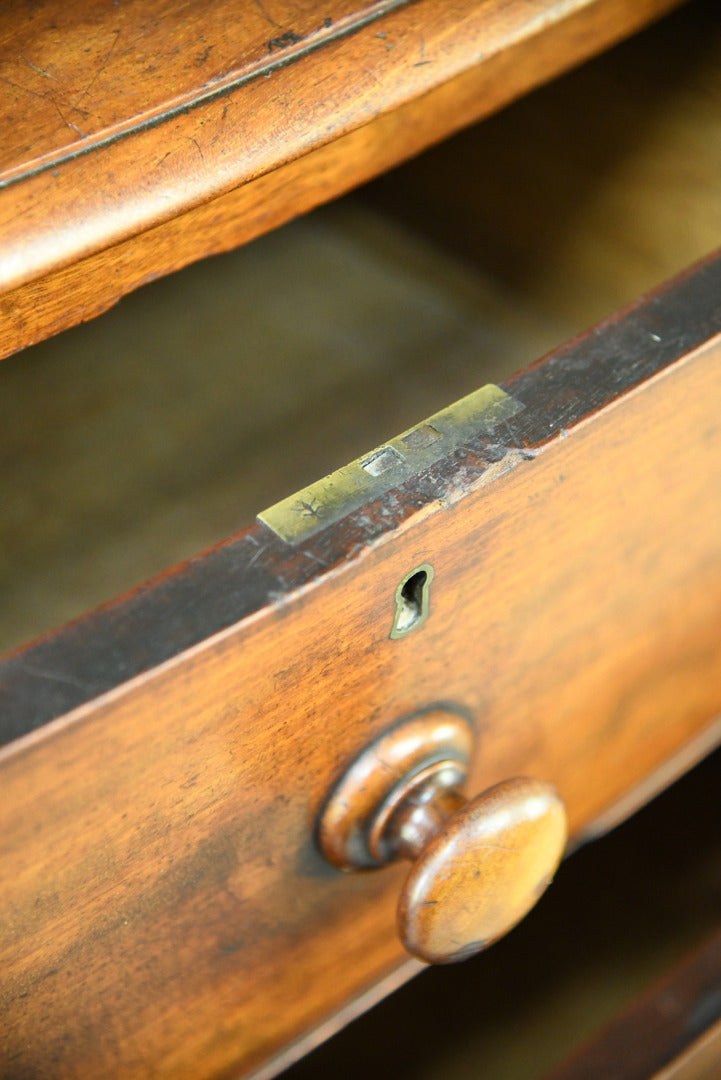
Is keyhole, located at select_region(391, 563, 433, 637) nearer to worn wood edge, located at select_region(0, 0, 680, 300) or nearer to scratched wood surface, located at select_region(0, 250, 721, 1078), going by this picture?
scratched wood surface, located at select_region(0, 250, 721, 1078)

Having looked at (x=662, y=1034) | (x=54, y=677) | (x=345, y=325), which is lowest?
(x=662, y=1034)

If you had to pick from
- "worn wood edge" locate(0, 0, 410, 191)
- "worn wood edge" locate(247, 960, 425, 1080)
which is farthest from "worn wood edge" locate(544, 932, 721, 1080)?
"worn wood edge" locate(0, 0, 410, 191)

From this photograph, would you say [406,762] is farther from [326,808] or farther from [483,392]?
[483,392]

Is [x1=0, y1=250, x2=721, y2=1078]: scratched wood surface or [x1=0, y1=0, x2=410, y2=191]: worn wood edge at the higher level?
[x1=0, y1=0, x2=410, y2=191]: worn wood edge

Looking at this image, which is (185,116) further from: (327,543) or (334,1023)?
(334,1023)

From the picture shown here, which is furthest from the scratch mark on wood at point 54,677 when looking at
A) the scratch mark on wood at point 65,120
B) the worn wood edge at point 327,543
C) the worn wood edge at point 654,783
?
the worn wood edge at point 654,783

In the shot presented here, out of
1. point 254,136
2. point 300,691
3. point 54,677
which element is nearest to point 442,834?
point 300,691

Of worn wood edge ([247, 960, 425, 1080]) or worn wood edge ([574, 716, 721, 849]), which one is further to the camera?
worn wood edge ([574, 716, 721, 849])

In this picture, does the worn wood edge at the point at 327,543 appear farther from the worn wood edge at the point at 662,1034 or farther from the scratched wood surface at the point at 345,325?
the worn wood edge at the point at 662,1034
